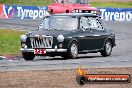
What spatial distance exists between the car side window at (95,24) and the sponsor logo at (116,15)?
81.7 ft

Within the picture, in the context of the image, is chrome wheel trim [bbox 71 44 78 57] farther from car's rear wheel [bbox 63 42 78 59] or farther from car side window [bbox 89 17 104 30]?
car side window [bbox 89 17 104 30]

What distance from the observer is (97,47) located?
21.3m

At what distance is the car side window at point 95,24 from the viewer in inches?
839

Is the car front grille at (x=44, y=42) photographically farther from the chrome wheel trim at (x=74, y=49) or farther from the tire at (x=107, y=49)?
the tire at (x=107, y=49)

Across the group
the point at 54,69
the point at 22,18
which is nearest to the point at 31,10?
the point at 22,18

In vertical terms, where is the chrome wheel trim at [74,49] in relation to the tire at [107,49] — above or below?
above

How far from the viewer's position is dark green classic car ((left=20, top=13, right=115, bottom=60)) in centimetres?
1950

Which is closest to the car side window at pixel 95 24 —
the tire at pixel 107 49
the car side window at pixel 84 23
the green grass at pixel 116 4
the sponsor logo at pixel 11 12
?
the car side window at pixel 84 23

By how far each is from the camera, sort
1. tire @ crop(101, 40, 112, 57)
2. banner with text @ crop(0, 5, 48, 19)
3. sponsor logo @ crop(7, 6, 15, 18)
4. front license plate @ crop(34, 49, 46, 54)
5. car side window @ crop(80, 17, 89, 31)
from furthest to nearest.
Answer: sponsor logo @ crop(7, 6, 15, 18), banner with text @ crop(0, 5, 48, 19), tire @ crop(101, 40, 112, 57), car side window @ crop(80, 17, 89, 31), front license plate @ crop(34, 49, 46, 54)

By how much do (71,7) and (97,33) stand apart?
19438 millimetres

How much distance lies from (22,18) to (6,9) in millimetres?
1643

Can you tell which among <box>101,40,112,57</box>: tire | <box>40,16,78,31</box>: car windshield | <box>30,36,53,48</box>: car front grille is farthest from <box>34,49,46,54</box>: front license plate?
<box>101,40,112,57</box>: tire

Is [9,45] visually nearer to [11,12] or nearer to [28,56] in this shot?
[28,56]

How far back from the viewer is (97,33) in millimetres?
21406
